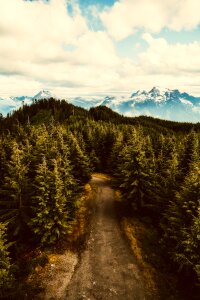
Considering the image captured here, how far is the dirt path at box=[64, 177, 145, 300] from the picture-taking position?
18969 millimetres

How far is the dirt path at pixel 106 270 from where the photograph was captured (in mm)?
18969

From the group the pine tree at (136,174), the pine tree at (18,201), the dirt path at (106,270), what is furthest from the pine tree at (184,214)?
the pine tree at (18,201)

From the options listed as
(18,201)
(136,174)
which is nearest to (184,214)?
(136,174)

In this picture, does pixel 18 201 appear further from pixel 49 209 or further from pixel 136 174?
pixel 136 174

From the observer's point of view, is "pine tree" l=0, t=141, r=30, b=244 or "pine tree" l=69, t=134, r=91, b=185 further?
"pine tree" l=69, t=134, r=91, b=185

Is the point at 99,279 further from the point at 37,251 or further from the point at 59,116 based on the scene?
the point at 59,116

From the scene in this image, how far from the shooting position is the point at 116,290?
1927cm

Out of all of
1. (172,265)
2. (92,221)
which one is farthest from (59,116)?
(172,265)

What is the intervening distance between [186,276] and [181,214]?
4815mm

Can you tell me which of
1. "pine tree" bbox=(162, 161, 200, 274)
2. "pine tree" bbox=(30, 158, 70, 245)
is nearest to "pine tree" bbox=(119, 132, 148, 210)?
"pine tree" bbox=(162, 161, 200, 274)

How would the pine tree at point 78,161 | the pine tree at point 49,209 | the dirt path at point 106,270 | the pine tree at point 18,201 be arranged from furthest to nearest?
the pine tree at point 78,161 < the pine tree at point 18,201 < the pine tree at point 49,209 < the dirt path at point 106,270

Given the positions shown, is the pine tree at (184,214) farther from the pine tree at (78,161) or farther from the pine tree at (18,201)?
the pine tree at (78,161)

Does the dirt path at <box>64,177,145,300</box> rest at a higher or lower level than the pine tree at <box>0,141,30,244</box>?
lower

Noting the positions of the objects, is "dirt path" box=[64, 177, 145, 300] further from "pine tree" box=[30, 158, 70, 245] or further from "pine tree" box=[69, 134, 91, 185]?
"pine tree" box=[69, 134, 91, 185]
